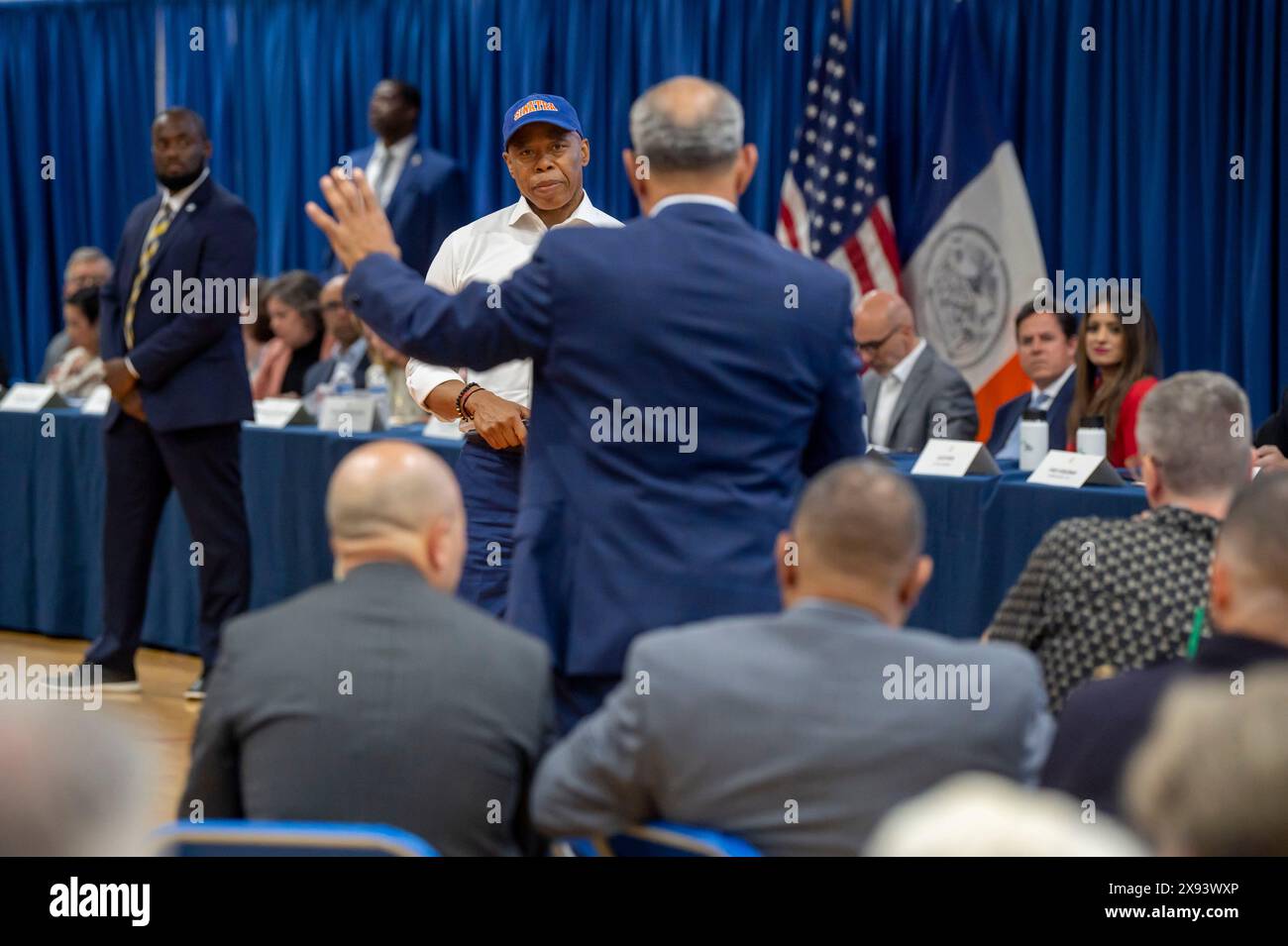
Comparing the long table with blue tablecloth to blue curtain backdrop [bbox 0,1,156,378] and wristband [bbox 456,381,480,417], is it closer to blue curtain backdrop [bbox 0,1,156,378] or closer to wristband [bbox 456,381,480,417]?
wristband [bbox 456,381,480,417]

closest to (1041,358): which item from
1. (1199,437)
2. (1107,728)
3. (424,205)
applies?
(1199,437)

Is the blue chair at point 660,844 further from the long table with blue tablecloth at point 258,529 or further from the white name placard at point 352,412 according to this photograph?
the white name placard at point 352,412

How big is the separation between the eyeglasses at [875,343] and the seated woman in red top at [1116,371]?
73 cm

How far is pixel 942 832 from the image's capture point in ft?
3.27

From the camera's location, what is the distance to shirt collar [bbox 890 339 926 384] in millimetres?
5383

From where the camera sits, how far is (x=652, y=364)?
2.36 meters

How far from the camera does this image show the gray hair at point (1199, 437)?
2564 millimetres

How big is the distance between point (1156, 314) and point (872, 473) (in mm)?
5006

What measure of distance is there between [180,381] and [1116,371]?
2629 millimetres

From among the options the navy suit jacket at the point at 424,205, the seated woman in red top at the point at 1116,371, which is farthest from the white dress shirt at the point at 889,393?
the navy suit jacket at the point at 424,205

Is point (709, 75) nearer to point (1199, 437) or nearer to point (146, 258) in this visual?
point (146, 258)

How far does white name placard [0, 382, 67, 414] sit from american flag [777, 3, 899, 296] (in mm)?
3025
